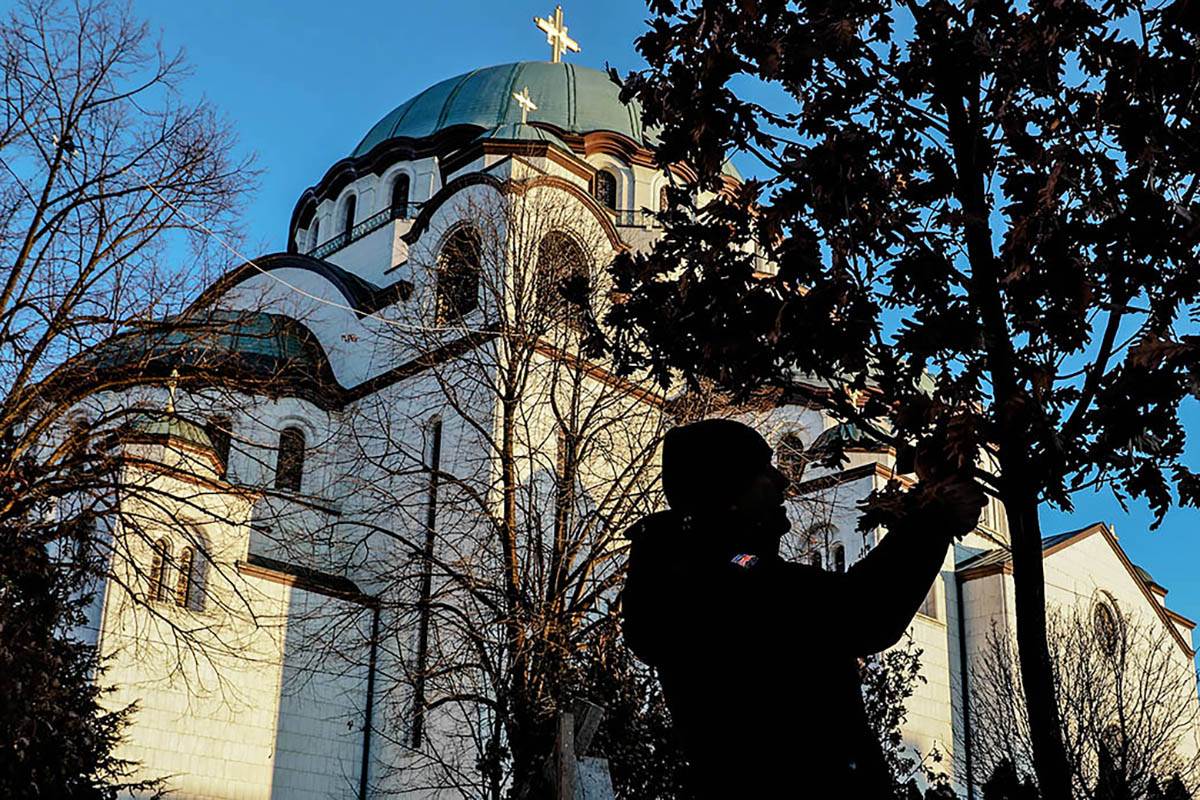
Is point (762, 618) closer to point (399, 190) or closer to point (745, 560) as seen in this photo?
point (745, 560)

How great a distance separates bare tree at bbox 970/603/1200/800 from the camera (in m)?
20.4

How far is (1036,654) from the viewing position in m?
3.88

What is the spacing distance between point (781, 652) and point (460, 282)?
18.0 metres

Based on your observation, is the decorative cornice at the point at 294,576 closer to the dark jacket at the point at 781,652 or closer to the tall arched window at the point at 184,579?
the tall arched window at the point at 184,579

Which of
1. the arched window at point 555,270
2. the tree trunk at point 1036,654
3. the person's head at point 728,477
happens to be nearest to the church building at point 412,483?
the arched window at point 555,270

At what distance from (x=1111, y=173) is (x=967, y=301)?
64 centimetres

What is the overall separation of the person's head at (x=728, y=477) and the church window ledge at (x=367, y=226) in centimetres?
2723

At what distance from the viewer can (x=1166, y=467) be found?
4113 millimetres

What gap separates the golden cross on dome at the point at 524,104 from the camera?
28297mm

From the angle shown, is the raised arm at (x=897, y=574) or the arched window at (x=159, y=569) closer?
the raised arm at (x=897, y=574)

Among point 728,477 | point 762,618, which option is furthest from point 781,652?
point 728,477

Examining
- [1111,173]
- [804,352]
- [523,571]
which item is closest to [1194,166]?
[1111,173]

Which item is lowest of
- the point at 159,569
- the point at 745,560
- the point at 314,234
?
the point at 745,560

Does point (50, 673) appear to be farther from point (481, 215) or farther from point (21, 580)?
point (481, 215)
